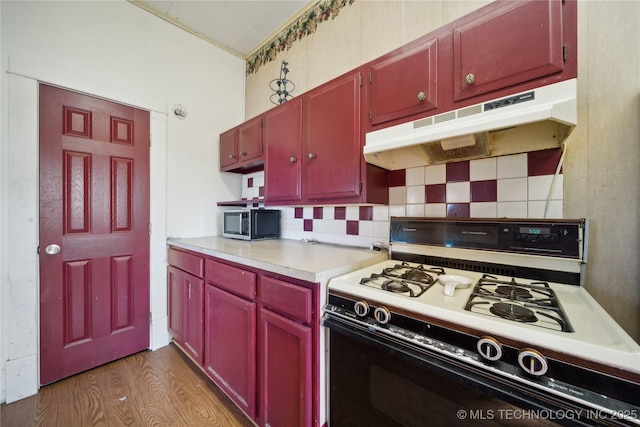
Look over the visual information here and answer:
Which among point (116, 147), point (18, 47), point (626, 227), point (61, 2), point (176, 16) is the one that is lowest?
point (626, 227)

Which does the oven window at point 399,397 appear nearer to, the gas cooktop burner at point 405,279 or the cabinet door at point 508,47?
the gas cooktop burner at point 405,279

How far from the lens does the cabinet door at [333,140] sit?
53.7 inches

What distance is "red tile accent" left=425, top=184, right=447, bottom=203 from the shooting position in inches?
53.7

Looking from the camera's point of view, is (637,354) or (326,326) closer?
(637,354)

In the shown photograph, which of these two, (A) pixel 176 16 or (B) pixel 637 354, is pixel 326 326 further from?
(A) pixel 176 16

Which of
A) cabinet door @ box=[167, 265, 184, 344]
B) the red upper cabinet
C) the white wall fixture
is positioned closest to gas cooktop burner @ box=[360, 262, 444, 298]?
the red upper cabinet

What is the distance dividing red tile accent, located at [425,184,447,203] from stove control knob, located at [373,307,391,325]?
82 centimetres

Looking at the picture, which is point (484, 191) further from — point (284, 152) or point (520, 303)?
point (284, 152)

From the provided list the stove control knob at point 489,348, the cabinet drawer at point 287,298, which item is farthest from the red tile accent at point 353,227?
the stove control knob at point 489,348

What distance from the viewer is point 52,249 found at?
1.65 m

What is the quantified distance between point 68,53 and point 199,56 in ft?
3.25

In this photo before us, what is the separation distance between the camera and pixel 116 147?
1.89m

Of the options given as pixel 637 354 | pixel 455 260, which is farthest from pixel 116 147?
pixel 637 354

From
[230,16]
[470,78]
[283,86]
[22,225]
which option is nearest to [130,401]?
[22,225]
